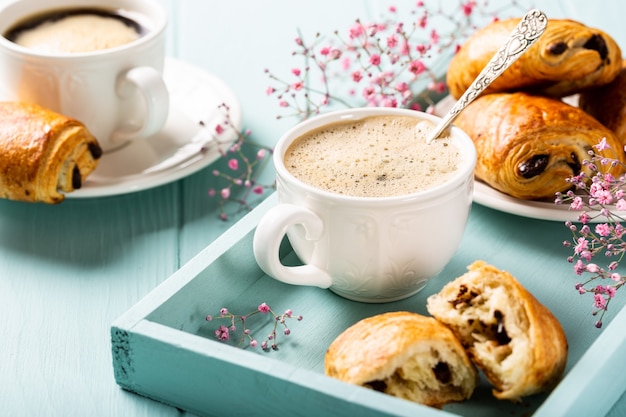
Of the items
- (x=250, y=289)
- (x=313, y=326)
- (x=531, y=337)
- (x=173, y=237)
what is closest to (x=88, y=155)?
(x=173, y=237)

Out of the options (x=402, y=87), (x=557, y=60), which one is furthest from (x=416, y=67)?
(x=557, y=60)

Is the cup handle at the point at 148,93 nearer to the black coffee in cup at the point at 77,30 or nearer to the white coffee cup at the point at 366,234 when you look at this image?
the black coffee in cup at the point at 77,30

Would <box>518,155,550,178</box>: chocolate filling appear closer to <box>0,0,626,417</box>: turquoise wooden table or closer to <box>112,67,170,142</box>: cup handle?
<box>0,0,626,417</box>: turquoise wooden table

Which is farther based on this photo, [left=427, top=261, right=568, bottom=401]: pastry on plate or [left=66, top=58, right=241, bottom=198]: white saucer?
[left=66, top=58, right=241, bottom=198]: white saucer

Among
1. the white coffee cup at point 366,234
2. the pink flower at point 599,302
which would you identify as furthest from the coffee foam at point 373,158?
the pink flower at point 599,302

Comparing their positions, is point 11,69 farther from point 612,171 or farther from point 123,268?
point 612,171

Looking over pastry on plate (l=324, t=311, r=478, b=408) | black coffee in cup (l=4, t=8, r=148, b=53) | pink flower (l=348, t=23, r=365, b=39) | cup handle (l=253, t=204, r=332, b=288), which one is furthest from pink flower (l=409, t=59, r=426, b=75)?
pastry on plate (l=324, t=311, r=478, b=408)
